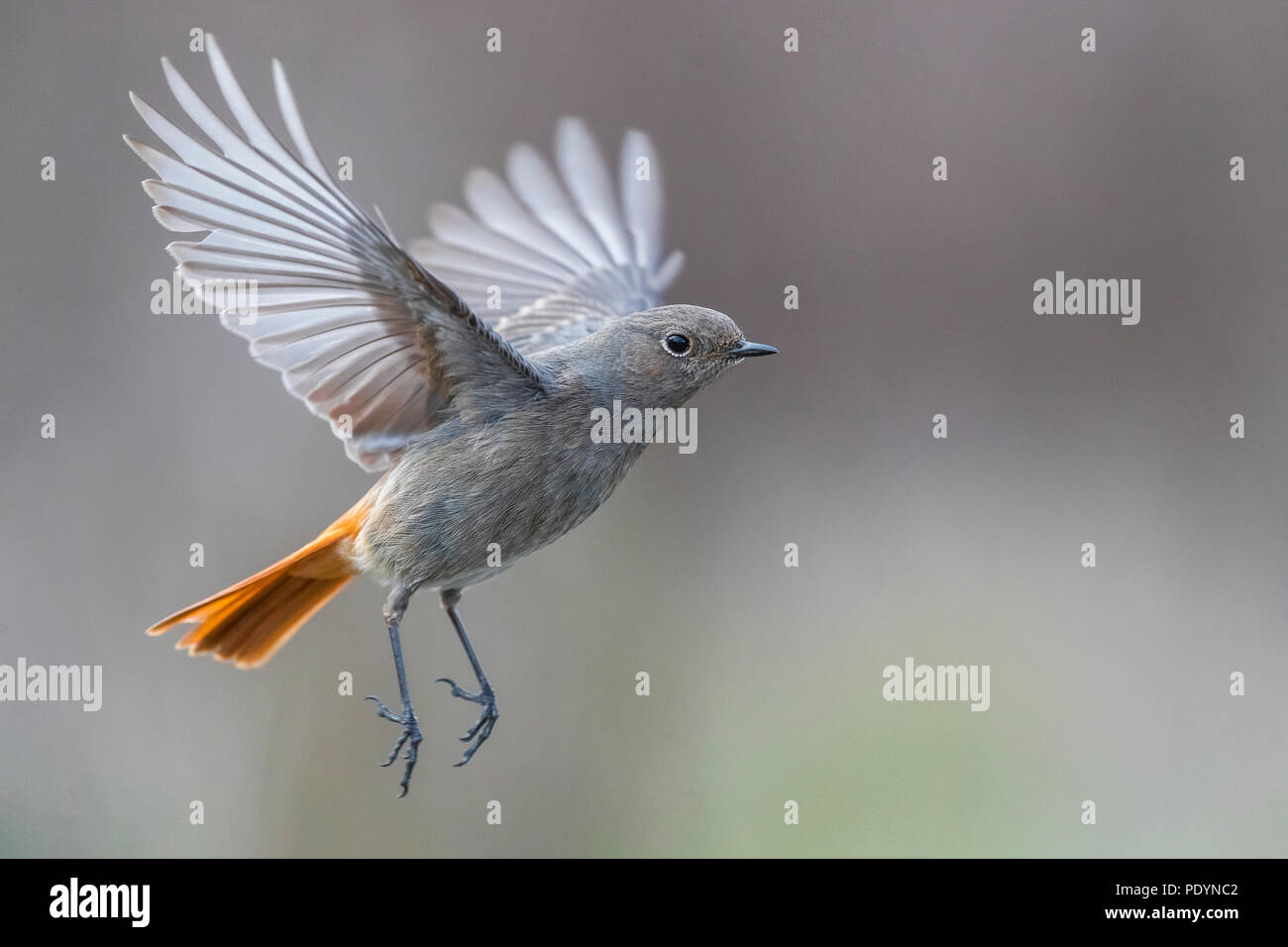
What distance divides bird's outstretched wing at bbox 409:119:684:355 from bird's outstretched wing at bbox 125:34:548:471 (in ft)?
4.21

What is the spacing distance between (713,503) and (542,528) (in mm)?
4524

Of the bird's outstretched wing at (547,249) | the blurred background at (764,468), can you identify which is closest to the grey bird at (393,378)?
the bird's outstretched wing at (547,249)

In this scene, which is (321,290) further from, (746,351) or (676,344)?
(746,351)

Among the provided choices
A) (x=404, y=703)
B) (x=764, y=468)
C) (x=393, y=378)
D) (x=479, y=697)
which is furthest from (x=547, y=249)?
(x=764, y=468)

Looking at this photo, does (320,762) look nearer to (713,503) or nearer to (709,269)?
(713,503)

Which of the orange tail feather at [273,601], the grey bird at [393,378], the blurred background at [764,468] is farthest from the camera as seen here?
the blurred background at [764,468]

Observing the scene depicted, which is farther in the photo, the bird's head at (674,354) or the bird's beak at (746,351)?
the bird's head at (674,354)

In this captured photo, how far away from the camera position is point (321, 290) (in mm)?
3529

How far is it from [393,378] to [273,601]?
867 mm

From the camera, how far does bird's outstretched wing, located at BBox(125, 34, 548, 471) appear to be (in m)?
3.11

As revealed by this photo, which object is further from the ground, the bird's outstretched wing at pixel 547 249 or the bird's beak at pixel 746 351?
the bird's outstretched wing at pixel 547 249

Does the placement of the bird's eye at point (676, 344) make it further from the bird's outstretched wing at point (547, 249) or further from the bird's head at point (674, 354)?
the bird's outstretched wing at point (547, 249)

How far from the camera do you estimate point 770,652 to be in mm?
7531

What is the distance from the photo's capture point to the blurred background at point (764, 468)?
6496mm
